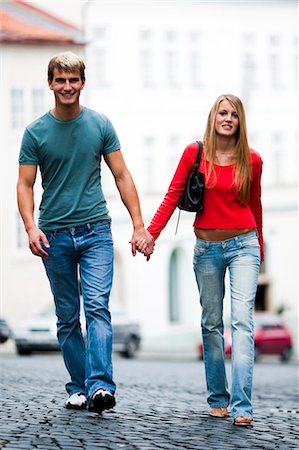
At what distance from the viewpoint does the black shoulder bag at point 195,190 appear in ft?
30.2

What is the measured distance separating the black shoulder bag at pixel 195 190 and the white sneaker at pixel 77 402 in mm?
1234

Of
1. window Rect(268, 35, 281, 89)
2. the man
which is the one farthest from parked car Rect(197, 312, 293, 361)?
the man

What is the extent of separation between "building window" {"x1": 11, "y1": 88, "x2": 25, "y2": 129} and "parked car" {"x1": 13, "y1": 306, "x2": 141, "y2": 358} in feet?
57.2

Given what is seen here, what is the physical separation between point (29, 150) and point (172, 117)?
50309 millimetres

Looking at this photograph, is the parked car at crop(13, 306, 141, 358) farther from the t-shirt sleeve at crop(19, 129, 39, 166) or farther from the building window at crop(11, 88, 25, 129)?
the t-shirt sleeve at crop(19, 129, 39, 166)

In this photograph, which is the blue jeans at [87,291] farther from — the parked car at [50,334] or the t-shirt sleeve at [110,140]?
the parked car at [50,334]

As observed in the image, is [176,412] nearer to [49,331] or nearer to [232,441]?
[232,441]

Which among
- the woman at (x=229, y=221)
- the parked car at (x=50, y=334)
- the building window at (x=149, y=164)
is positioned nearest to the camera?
the woman at (x=229, y=221)

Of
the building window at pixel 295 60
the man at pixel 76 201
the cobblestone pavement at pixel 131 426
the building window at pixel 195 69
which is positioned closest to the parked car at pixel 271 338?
the building window at pixel 195 69

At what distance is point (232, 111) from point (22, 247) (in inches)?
1715

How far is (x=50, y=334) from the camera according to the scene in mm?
35875

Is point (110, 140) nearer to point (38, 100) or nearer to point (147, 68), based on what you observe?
point (38, 100)

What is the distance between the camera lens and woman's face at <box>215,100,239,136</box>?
921 cm

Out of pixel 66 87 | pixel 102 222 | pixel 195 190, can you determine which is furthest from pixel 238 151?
pixel 66 87
